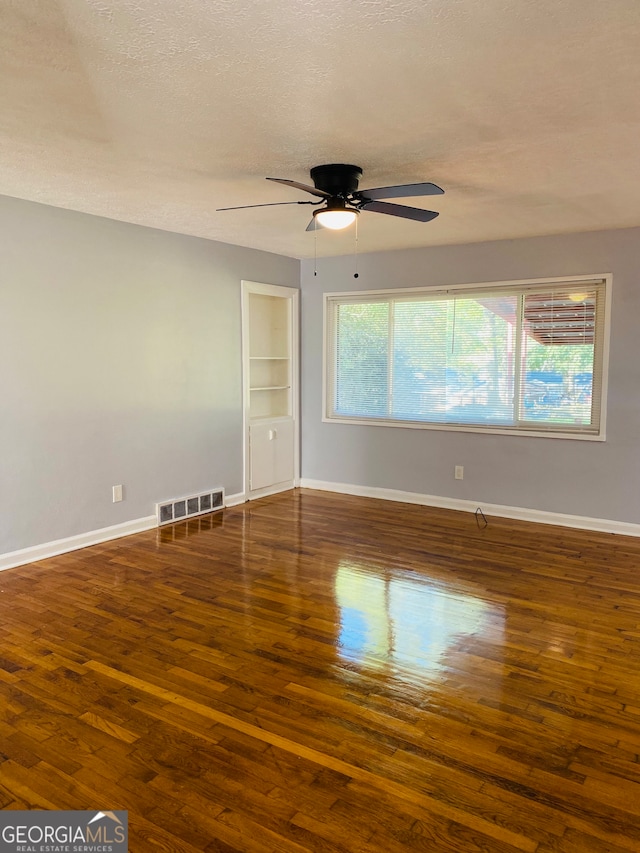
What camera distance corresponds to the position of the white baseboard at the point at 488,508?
5094 mm

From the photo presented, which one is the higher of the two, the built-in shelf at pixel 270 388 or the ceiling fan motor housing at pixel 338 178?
the ceiling fan motor housing at pixel 338 178

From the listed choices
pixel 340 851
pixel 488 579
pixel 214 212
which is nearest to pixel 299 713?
pixel 340 851

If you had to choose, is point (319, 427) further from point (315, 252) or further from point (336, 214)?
point (336, 214)

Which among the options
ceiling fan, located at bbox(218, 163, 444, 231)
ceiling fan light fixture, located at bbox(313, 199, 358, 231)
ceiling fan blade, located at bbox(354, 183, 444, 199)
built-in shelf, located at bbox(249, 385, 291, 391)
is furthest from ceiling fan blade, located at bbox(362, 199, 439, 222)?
built-in shelf, located at bbox(249, 385, 291, 391)

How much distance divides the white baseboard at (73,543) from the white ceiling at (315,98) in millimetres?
2363

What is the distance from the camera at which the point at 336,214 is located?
3.27m

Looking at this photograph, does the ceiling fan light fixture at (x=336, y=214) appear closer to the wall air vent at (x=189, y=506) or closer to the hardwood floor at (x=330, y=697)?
the hardwood floor at (x=330, y=697)

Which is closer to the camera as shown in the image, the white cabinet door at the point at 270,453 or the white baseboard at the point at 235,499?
the white baseboard at the point at 235,499

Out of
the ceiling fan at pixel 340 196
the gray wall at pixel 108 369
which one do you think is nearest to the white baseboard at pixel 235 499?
the gray wall at pixel 108 369

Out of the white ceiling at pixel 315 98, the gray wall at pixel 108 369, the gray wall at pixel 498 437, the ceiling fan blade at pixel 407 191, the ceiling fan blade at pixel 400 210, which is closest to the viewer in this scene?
the white ceiling at pixel 315 98

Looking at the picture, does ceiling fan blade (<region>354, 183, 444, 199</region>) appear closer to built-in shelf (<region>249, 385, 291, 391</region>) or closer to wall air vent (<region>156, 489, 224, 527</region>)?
wall air vent (<region>156, 489, 224, 527</region>)

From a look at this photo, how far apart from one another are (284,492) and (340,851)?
4.82m

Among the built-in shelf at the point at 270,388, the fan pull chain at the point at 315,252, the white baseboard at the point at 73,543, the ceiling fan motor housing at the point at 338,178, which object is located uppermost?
the fan pull chain at the point at 315,252

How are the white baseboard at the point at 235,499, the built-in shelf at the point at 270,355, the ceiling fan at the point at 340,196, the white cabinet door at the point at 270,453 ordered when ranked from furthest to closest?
the built-in shelf at the point at 270,355
the white cabinet door at the point at 270,453
the white baseboard at the point at 235,499
the ceiling fan at the point at 340,196
